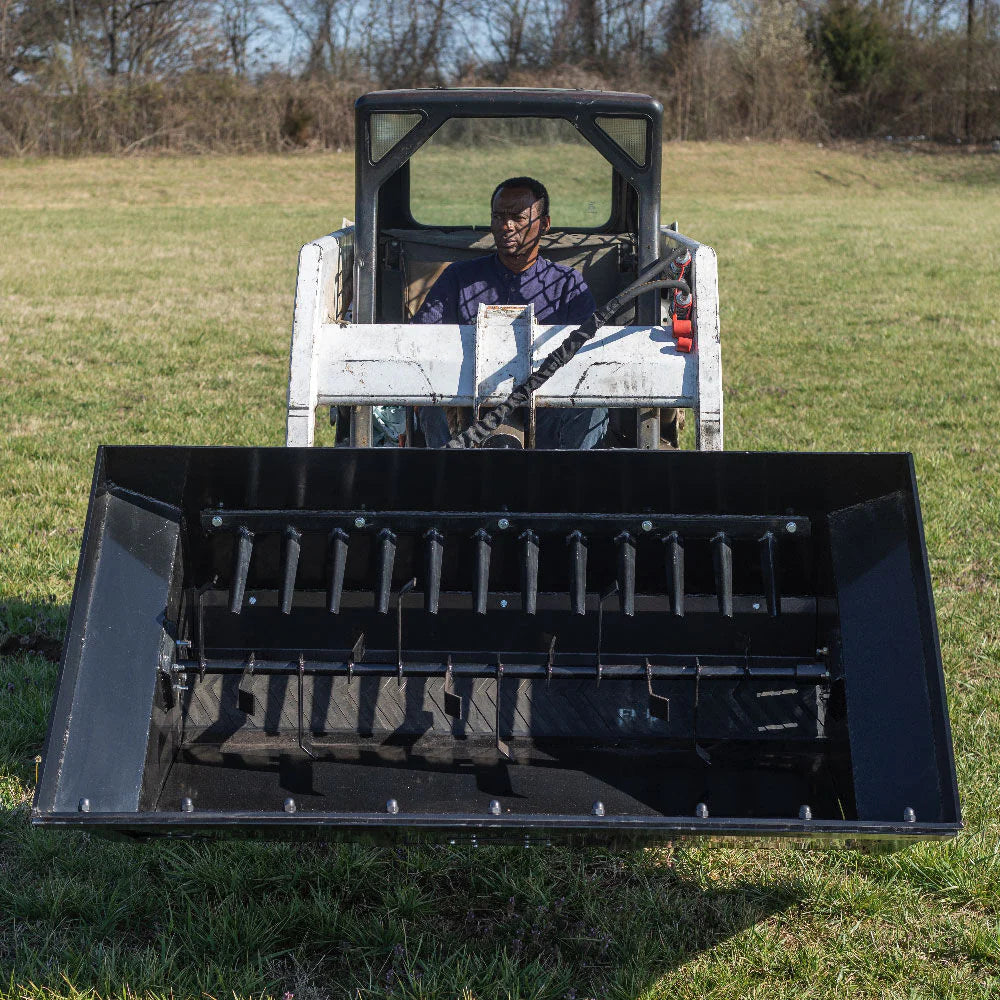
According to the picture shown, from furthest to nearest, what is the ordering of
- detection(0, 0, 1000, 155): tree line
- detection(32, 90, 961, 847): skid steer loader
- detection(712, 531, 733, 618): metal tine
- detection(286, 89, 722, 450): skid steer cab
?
detection(0, 0, 1000, 155): tree line → detection(286, 89, 722, 450): skid steer cab → detection(712, 531, 733, 618): metal tine → detection(32, 90, 961, 847): skid steer loader

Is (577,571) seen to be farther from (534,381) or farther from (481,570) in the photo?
(534,381)

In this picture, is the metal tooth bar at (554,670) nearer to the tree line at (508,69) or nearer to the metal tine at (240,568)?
the metal tine at (240,568)

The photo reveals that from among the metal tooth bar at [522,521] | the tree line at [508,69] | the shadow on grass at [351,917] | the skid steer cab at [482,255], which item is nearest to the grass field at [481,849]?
the shadow on grass at [351,917]

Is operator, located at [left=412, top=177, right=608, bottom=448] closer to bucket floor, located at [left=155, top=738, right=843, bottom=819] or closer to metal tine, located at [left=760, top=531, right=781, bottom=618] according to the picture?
metal tine, located at [left=760, top=531, right=781, bottom=618]

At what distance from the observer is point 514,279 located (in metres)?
4.82

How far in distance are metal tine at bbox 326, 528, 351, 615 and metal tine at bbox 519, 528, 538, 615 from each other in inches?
17.4

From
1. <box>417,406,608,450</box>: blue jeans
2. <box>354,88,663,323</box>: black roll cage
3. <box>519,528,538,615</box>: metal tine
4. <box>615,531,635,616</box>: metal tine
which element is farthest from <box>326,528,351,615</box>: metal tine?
<box>354,88,663,323</box>: black roll cage

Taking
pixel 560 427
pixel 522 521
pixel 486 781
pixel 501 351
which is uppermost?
pixel 501 351

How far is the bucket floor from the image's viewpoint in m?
2.86

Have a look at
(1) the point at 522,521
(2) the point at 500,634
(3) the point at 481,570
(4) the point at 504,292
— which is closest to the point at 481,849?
(2) the point at 500,634

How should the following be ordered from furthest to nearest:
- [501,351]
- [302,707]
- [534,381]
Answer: [501,351] → [534,381] → [302,707]

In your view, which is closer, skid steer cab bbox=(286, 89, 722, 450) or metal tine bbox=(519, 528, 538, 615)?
metal tine bbox=(519, 528, 538, 615)

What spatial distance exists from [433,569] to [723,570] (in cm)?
71

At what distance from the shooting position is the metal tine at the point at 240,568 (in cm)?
285
